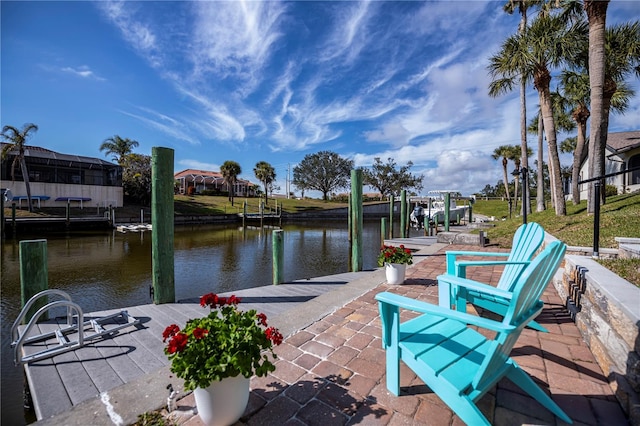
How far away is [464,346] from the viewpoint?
1674 millimetres

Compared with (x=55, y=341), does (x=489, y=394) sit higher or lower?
higher

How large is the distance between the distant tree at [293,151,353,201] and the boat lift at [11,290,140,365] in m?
48.9

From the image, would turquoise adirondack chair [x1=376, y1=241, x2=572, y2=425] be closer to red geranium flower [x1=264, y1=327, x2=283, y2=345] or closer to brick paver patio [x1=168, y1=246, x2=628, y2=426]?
brick paver patio [x1=168, y1=246, x2=628, y2=426]

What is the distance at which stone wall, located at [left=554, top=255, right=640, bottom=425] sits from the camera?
1.53 m

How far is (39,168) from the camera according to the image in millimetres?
23281

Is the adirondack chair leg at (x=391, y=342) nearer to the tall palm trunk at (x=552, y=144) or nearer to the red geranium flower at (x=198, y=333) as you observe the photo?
the red geranium flower at (x=198, y=333)

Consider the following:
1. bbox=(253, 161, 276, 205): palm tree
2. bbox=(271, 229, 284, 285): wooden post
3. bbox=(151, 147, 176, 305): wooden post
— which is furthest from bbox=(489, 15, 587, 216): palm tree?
bbox=(253, 161, 276, 205): palm tree

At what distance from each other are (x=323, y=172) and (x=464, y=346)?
51050 mm

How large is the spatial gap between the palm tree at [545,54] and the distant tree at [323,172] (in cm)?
4223

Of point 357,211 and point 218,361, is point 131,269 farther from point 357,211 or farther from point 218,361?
point 218,361

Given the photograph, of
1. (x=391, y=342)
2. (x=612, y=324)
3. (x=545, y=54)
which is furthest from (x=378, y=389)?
(x=545, y=54)

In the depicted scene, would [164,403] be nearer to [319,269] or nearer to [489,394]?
[489,394]

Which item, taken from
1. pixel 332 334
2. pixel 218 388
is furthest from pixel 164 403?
pixel 332 334

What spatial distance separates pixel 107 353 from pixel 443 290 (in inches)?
123
